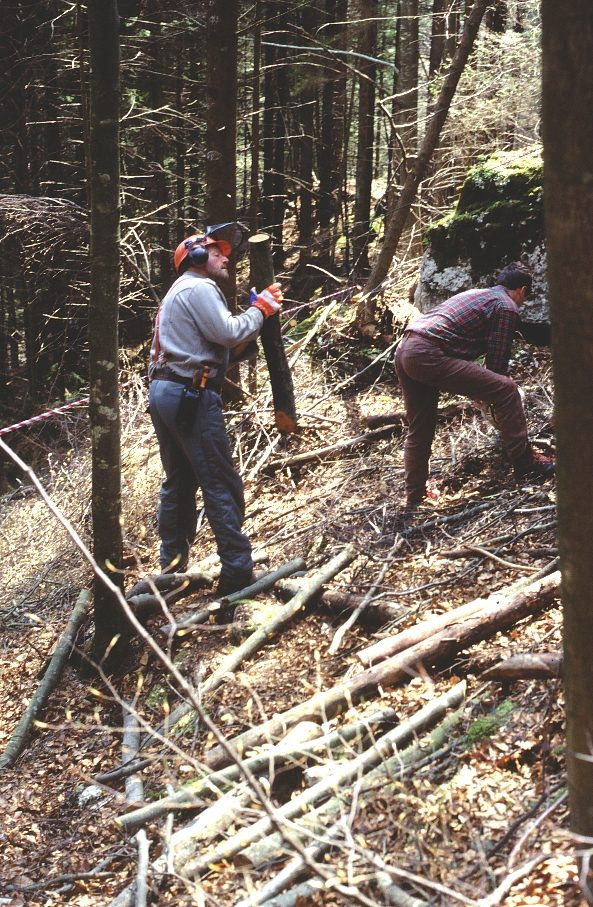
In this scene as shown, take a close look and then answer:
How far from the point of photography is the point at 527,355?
7.87m

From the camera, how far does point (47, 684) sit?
541cm

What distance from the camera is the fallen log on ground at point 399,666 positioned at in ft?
13.2

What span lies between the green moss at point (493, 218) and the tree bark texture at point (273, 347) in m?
2.40

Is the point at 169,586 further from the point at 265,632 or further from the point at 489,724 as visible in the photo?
the point at 489,724

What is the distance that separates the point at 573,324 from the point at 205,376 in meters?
3.62

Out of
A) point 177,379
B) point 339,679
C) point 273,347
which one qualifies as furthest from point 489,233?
point 339,679

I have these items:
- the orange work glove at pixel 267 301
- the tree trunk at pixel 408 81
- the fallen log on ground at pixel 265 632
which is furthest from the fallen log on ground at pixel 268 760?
the tree trunk at pixel 408 81

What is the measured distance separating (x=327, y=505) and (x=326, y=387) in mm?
2611

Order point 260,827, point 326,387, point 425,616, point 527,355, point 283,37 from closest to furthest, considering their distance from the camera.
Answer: point 260,827, point 425,616, point 527,355, point 326,387, point 283,37

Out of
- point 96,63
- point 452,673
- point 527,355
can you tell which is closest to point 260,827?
point 452,673

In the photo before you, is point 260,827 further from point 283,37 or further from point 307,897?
point 283,37

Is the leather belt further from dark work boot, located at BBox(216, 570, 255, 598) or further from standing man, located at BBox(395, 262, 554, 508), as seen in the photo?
standing man, located at BBox(395, 262, 554, 508)

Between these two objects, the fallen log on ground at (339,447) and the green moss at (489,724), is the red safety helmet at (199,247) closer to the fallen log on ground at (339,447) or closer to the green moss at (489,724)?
the fallen log on ground at (339,447)

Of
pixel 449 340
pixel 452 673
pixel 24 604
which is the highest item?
pixel 449 340
